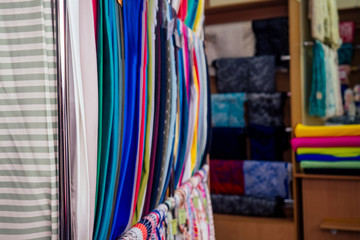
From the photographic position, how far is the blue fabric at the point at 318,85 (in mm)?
2631

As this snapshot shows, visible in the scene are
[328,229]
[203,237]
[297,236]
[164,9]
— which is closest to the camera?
[164,9]

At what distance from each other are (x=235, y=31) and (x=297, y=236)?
5.10 feet

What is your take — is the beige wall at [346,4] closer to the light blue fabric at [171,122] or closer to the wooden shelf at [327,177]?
the wooden shelf at [327,177]

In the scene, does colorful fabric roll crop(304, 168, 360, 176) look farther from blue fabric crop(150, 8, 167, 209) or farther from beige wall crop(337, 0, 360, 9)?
blue fabric crop(150, 8, 167, 209)

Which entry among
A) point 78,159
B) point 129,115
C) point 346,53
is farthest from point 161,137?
point 346,53

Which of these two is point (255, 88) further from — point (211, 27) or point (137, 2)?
point (137, 2)

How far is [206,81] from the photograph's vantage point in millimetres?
1612

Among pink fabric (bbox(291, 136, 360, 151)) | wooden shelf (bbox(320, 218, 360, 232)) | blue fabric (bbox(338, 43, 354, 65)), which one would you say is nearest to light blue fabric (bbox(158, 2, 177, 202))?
pink fabric (bbox(291, 136, 360, 151))

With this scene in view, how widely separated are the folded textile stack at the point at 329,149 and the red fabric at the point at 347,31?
3.47ft

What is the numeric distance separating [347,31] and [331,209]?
1.50 metres

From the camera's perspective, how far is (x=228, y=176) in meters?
2.76

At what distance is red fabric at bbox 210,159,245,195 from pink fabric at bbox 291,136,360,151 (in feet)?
1.52

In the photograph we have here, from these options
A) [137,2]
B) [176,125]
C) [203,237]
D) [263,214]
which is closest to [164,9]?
[137,2]

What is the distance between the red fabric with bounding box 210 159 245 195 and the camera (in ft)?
8.99
